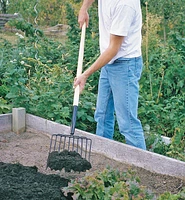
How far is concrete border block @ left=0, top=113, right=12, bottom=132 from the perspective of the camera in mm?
4883

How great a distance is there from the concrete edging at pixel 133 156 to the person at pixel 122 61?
0.12 metres

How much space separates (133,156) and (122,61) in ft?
2.59

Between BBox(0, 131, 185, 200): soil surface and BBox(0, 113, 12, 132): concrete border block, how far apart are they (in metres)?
0.07

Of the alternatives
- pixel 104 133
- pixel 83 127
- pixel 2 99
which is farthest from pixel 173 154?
pixel 2 99

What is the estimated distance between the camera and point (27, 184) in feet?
10.1

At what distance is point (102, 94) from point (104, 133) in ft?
1.27

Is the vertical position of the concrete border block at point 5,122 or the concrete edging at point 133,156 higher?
the concrete edging at point 133,156

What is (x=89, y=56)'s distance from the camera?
646 cm

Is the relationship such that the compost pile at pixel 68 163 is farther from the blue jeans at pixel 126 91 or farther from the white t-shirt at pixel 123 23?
the white t-shirt at pixel 123 23

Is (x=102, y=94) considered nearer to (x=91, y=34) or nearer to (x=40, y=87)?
(x=40, y=87)

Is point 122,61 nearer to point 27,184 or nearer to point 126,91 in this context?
point 126,91

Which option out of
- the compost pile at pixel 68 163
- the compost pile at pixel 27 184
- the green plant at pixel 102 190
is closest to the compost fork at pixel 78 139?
the compost pile at pixel 68 163

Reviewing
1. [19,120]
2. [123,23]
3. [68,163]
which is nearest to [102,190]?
[68,163]

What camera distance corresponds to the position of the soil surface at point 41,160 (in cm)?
367
